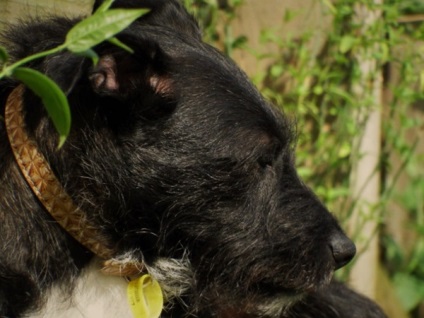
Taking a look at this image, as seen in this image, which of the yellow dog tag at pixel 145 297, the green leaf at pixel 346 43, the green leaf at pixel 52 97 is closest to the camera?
the green leaf at pixel 52 97

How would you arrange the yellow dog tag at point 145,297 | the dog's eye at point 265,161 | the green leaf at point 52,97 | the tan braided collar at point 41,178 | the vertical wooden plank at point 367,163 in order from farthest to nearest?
the vertical wooden plank at point 367,163
the dog's eye at point 265,161
the yellow dog tag at point 145,297
the tan braided collar at point 41,178
the green leaf at point 52,97

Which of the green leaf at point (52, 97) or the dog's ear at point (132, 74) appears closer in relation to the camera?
the green leaf at point (52, 97)

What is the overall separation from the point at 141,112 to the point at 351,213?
8.90 ft

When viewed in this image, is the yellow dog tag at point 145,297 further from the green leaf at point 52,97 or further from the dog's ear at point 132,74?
the green leaf at point 52,97

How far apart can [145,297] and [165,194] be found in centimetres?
37

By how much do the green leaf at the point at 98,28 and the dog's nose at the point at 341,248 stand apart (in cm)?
154

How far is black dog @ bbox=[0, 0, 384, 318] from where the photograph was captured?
119 inches

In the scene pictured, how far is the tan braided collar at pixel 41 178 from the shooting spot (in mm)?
2980

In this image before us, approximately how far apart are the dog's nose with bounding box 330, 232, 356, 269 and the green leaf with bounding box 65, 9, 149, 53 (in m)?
1.54

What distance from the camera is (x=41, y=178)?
2.98m

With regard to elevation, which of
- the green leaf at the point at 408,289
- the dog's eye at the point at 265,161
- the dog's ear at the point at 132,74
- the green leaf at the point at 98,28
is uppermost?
the green leaf at the point at 98,28

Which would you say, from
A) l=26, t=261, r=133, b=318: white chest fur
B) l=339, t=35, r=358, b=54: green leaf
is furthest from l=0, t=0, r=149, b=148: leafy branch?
l=339, t=35, r=358, b=54: green leaf

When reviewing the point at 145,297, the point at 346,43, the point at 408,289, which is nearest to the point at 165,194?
the point at 145,297

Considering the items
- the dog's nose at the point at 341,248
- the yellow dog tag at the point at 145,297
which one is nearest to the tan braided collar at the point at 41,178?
the yellow dog tag at the point at 145,297
